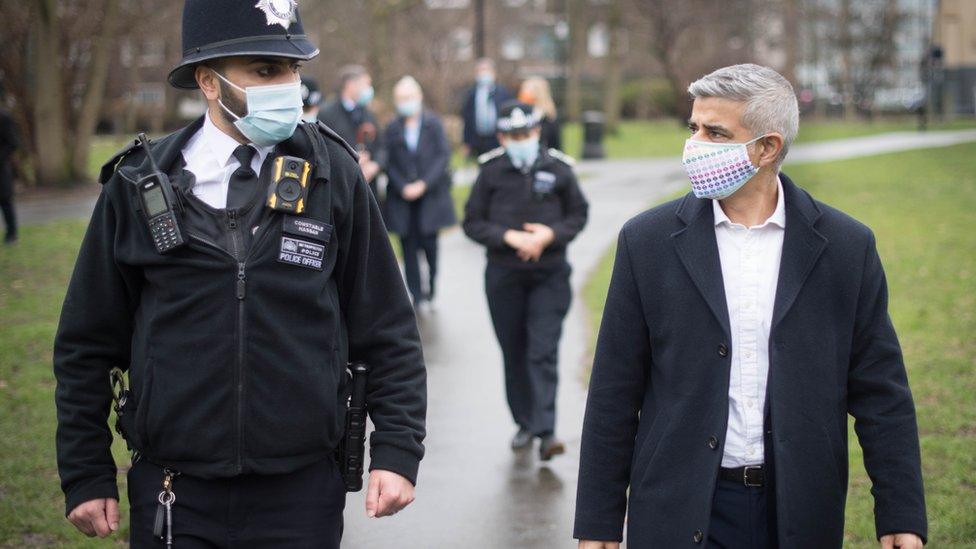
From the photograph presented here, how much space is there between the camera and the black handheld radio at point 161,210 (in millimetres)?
2955

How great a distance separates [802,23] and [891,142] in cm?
2672

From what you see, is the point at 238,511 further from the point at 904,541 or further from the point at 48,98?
the point at 48,98

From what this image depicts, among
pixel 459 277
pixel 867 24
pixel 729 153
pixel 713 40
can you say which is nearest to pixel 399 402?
pixel 729 153

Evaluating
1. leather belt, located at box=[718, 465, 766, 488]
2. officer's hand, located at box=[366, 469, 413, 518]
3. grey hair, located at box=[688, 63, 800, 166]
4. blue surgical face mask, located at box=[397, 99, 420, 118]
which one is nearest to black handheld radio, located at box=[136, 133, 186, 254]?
officer's hand, located at box=[366, 469, 413, 518]

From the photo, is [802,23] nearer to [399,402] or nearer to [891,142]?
[891,142]

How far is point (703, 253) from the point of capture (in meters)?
3.22

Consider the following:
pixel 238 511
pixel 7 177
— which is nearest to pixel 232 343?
pixel 238 511

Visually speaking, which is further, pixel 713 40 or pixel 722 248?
pixel 713 40

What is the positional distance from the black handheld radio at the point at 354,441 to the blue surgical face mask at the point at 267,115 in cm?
66

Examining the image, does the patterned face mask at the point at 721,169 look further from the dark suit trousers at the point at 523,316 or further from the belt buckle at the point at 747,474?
the dark suit trousers at the point at 523,316

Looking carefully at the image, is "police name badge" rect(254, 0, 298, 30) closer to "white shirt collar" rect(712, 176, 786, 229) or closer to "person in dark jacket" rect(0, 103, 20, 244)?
"white shirt collar" rect(712, 176, 786, 229)

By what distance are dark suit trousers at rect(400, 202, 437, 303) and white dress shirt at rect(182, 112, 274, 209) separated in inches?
324

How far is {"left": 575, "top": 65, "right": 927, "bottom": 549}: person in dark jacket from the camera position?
315cm

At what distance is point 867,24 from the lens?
5812 centimetres
